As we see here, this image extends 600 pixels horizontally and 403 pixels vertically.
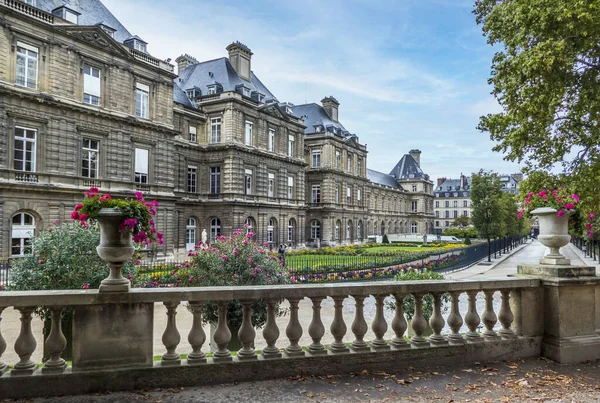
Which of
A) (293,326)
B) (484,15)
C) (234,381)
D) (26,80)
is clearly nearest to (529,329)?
(293,326)

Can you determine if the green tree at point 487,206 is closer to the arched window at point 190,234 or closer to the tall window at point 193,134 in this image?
the arched window at point 190,234

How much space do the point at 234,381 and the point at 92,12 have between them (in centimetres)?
2779

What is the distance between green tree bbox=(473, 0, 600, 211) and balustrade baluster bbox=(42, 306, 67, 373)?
896 centimetres

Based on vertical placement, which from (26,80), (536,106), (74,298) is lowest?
(74,298)

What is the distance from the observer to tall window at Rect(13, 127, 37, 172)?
20359 mm

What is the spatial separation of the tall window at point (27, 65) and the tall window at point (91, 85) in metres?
2.64

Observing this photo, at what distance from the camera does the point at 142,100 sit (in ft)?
87.1

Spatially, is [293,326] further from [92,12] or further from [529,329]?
[92,12]

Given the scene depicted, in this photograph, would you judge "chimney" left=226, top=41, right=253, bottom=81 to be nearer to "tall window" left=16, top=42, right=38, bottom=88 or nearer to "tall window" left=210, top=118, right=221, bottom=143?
"tall window" left=210, top=118, right=221, bottom=143

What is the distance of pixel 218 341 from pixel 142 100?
25.7m

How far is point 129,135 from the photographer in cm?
2547

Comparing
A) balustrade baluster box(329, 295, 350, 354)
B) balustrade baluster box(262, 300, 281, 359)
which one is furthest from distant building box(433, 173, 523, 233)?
balustrade baluster box(262, 300, 281, 359)

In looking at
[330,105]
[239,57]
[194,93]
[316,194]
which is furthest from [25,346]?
[330,105]

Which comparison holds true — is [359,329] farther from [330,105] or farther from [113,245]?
[330,105]
